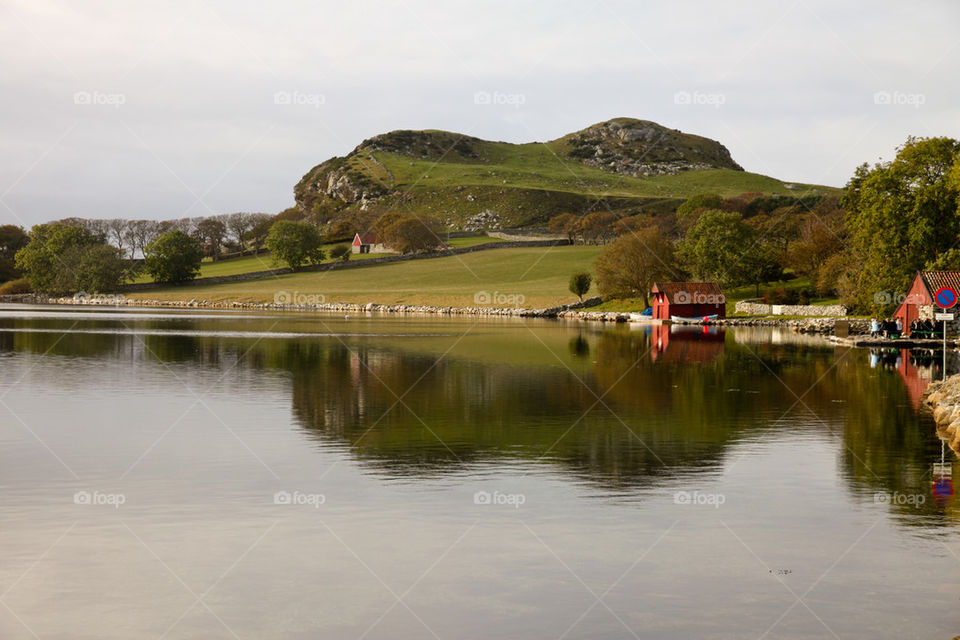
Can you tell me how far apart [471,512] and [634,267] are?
3724 inches

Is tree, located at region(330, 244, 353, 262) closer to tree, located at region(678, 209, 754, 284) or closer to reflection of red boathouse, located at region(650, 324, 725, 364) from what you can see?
tree, located at region(678, 209, 754, 284)

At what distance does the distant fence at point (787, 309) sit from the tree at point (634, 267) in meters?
10.7

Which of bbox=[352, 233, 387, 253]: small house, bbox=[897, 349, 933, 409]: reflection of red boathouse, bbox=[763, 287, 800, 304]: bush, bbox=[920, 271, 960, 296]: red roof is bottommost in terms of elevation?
bbox=[897, 349, 933, 409]: reflection of red boathouse

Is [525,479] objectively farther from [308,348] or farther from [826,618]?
[308,348]

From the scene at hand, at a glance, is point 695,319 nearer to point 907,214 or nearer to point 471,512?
point 907,214

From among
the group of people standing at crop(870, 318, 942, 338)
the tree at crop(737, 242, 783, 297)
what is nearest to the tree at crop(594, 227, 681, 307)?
the tree at crop(737, 242, 783, 297)

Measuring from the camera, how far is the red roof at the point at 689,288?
95562 millimetres

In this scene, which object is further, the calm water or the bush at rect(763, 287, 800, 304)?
the bush at rect(763, 287, 800, 304)

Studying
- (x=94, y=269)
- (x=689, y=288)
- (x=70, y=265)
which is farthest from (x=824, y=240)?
(x=70, y=265)

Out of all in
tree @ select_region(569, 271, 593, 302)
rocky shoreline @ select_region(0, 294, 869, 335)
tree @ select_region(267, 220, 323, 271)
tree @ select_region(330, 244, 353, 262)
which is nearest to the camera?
rocky shoreline @ select_region(0, 294, 869, 335)

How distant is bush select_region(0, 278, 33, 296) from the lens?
161 m

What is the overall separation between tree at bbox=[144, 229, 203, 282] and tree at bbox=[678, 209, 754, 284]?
85788mm

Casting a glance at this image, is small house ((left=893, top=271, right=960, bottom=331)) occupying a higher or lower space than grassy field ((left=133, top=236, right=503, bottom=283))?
lower

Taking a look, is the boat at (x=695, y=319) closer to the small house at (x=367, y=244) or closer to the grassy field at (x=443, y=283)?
the grassy field at (x=443, y=283)
